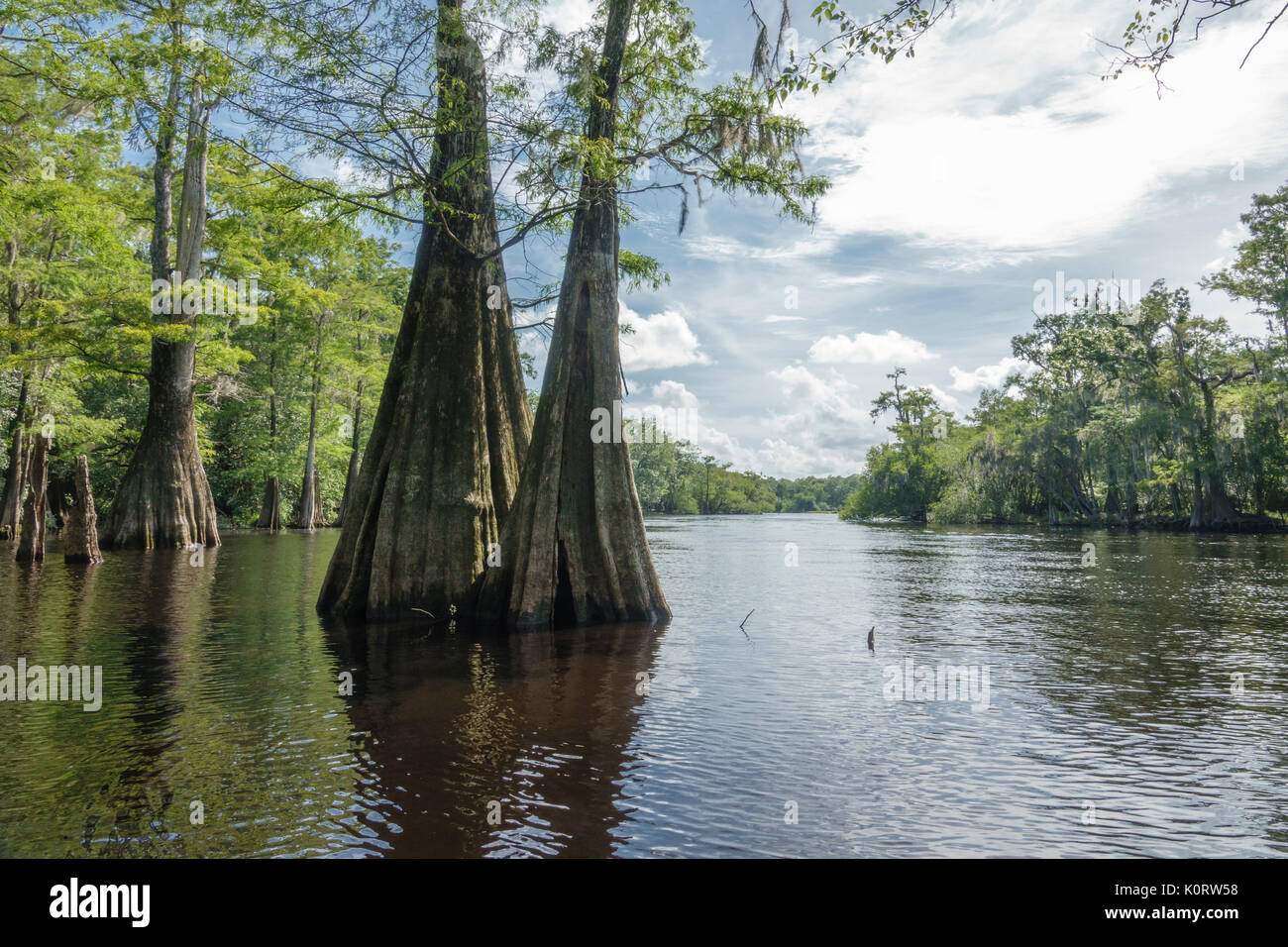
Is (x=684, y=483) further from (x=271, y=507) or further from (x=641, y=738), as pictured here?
(x=641, y=738)

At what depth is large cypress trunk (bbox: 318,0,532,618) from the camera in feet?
42.7

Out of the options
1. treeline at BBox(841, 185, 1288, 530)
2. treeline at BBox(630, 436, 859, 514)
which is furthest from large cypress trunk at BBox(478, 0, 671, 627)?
treeline at BBox(630, 436, 859, 514)

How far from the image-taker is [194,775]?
19.1ft

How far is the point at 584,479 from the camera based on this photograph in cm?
1308

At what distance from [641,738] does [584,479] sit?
652 centimetres

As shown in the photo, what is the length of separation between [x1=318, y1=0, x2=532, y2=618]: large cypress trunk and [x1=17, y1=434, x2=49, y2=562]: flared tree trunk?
11664 mm

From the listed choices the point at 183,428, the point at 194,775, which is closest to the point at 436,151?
the point at 194,775

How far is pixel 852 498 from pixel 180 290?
91799mm

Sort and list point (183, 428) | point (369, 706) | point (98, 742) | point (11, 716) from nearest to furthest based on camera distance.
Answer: point (98, 742), point (11, 716), point (369, 706), point (183, 428)

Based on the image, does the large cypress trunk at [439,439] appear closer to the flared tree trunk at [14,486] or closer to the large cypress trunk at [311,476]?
the flared tree trunk at [14,486]

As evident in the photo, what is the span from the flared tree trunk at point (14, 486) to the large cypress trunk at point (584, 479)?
82.8ft
